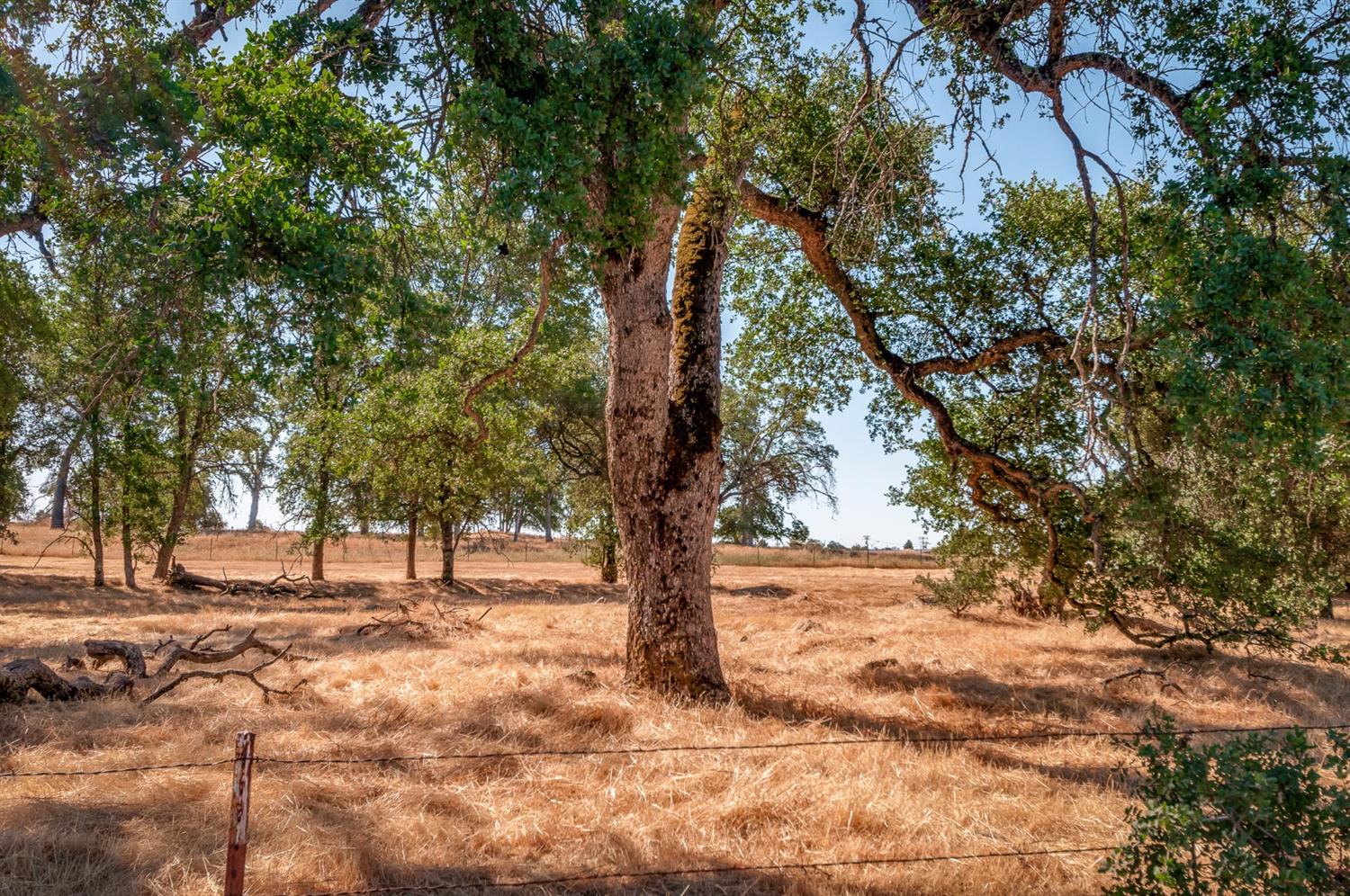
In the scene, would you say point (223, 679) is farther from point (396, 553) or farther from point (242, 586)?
point (396, 553)

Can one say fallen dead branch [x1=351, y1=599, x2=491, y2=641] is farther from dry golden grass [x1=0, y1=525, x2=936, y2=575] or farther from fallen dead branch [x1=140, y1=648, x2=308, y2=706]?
dry golden grass [x1=0, y1=525, x2=936, y2=575]

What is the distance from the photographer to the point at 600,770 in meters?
6.18

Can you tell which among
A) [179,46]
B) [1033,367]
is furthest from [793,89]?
[179,46]

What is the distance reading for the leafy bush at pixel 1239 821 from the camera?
3301 mm

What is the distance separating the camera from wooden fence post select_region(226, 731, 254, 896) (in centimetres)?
346

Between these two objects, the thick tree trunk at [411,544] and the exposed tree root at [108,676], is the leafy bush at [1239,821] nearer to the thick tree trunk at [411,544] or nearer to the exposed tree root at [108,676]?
the exposed tree root at [108,676]

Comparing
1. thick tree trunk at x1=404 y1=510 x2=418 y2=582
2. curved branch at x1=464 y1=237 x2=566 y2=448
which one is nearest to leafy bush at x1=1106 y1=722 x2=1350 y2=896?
curved branch at x1=464 y1=237 x2=566 y2=448

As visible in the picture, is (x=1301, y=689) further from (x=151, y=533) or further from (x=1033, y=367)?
(x=151, y=533)

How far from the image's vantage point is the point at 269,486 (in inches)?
960

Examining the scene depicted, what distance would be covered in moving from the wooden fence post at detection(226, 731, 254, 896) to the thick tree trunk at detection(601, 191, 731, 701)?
512 cm

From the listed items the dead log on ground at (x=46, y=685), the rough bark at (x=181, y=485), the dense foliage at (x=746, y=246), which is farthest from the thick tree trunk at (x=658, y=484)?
the rough bark at (x=181, y=485)

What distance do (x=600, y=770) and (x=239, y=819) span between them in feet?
10.2

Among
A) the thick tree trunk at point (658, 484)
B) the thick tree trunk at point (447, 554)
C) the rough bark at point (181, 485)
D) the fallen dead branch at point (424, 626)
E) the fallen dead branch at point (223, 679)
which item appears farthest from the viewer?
the thick tree trunk at point (447, 554)

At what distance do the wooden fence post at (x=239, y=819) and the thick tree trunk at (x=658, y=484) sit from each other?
512 cm
